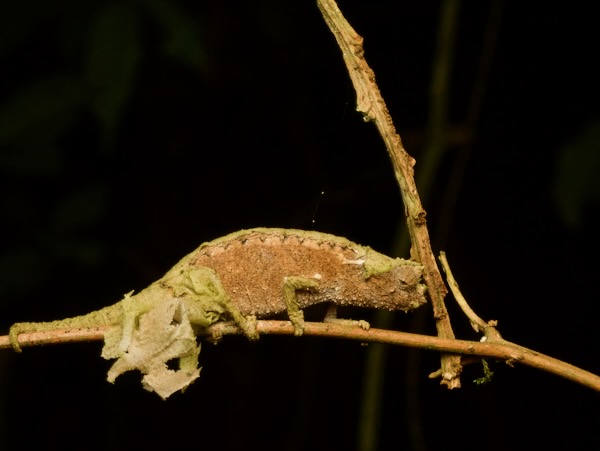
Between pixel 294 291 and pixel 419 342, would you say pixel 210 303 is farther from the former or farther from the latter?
pixel 419 342

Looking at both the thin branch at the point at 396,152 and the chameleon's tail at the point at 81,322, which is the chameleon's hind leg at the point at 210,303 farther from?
the thin branch at the point at 396,152

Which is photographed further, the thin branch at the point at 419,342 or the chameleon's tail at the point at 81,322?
the chameleon's tail at the point at 81,322

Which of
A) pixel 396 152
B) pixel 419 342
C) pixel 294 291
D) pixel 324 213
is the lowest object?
pixel 419 342

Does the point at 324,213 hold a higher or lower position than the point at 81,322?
higher

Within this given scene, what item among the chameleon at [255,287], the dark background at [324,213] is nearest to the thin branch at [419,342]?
the chameleon at [255,287]

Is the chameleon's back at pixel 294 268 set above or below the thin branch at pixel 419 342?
above

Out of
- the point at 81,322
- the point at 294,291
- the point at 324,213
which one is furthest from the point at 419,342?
the point at 324,213

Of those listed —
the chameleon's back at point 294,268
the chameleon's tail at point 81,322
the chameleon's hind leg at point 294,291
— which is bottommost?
the chameleon's tail at point 81,322

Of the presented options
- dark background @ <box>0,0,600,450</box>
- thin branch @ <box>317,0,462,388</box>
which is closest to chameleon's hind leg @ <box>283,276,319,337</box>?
thin branch @ <box>317,0,462,388</box>

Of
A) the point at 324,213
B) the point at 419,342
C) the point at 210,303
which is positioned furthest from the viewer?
the point at 324,213
